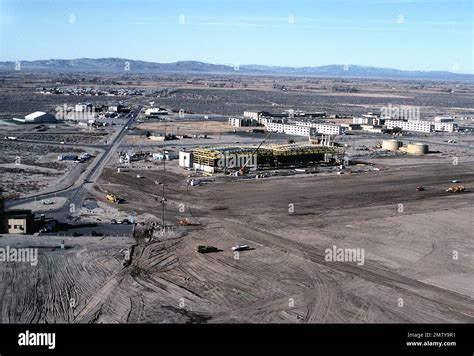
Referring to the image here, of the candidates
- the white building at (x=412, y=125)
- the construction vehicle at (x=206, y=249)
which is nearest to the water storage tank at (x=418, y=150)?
the white building at (x=412, y=125)

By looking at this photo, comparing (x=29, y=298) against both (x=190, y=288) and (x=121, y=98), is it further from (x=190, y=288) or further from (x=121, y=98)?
(x=121, y=98)

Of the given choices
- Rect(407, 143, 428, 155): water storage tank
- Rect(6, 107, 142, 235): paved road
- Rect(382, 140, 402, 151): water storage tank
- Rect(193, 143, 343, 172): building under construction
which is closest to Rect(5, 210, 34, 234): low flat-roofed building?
Rect(6, 107, 142, 235): paved road

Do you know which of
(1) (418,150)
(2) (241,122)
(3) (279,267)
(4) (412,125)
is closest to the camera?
(3) (279,267)

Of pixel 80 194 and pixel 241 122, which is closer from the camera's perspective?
pixel 80 194

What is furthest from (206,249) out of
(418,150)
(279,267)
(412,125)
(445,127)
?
(445,127)

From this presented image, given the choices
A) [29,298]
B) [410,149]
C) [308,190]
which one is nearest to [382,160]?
[410,149]

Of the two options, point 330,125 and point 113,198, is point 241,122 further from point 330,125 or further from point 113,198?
point 113,198

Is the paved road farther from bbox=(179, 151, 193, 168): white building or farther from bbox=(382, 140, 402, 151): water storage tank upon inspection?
bbox=(382, 140, 402, 151): water storage tank

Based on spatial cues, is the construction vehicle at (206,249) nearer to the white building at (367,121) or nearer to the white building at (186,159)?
Result: the white building at (186,159)
